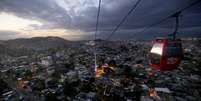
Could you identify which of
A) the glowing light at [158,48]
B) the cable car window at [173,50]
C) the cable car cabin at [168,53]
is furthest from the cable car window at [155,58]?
→ the cable car window at [173,50]

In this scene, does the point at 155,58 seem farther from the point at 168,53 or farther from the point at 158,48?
the point at 168,53

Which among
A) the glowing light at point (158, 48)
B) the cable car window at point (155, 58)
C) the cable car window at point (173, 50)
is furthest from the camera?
the cable car window at point (155, 58)

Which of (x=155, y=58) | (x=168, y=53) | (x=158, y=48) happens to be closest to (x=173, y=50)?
(x=168, y=53)

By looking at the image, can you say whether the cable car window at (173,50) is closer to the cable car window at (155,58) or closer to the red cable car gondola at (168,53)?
the red cable car gondola at (168,53)

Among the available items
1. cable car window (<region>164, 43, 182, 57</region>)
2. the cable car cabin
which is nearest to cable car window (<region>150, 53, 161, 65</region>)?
the cable car cabin

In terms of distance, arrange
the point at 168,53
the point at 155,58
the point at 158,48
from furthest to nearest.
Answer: the point at 155,58 → the point at 158,48 → the point at 168,53

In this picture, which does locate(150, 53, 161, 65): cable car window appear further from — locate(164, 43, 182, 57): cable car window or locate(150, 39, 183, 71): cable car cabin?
locate(164, 43, 182, 57): cable car window

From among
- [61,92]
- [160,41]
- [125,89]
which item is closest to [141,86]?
[125,89]

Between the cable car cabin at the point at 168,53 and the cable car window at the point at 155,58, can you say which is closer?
the cable car cabin at the point at 168,53
